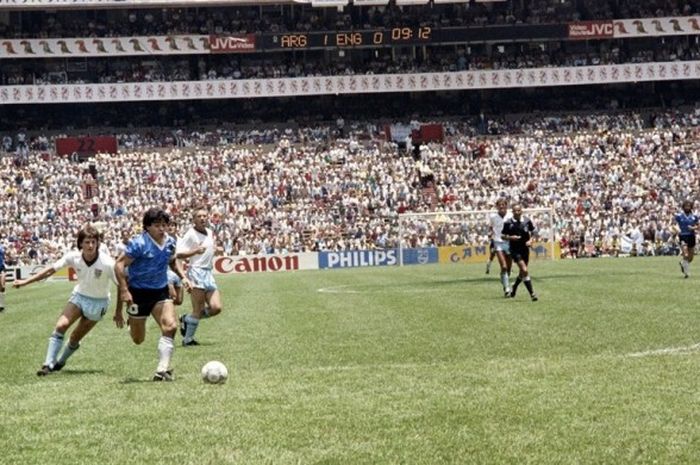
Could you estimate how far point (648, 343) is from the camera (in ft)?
55.9

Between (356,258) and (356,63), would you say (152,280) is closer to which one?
(356,258)

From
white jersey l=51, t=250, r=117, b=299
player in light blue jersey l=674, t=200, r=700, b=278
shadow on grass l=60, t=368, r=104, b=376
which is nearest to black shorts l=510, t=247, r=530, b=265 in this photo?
player in light blue jersey l=674, t=200, r=700, b=278

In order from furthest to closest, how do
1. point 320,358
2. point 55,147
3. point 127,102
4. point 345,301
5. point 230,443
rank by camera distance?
point 127,102 → point 55,147 → point 345,301 → point 320,358 → point 230,443

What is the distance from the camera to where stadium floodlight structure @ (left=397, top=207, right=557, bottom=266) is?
194 ft

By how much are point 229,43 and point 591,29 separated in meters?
23.3

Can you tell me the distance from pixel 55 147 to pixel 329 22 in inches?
783

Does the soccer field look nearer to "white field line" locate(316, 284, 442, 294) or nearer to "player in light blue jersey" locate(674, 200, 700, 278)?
"white field line" locate(316, 284, 442, 294)

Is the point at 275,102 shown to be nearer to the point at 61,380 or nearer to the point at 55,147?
the point at 55,147

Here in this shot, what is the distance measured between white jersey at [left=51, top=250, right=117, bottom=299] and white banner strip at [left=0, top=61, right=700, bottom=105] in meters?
63.8

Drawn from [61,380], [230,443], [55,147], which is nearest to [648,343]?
[61,380]

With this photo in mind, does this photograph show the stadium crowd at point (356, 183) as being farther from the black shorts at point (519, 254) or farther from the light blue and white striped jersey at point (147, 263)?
the light blue and white striped jersey at point (147, 263)

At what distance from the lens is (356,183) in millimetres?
69438

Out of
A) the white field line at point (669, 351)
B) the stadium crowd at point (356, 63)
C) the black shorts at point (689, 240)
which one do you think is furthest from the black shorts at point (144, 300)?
the stadium crowd at point (356, 63)

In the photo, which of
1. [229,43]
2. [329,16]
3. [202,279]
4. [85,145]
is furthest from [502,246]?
[329,16]
